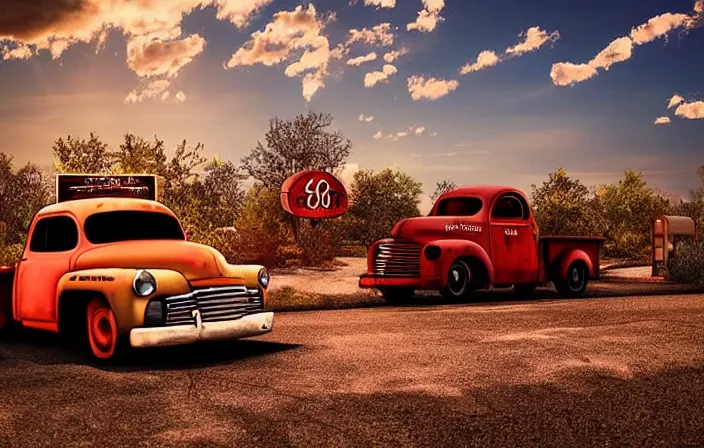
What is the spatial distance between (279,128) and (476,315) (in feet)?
55.5

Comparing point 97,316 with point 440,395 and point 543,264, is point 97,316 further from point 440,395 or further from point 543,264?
point 543,264

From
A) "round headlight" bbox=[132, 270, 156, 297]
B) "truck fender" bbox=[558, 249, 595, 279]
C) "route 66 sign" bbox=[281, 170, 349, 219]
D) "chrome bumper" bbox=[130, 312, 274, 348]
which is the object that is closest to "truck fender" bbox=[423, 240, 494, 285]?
"truck fender" bbox=[558, 249, 595, 279]

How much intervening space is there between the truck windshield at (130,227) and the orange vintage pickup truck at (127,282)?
1cm

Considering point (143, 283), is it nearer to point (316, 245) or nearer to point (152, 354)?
point (152, 354)

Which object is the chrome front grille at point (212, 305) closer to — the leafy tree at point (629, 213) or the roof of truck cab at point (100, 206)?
the roof of truck cab at point (100, 206)

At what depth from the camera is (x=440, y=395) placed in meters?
7.02

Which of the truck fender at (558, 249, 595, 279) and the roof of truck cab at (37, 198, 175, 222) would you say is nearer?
the roof of truck cab at (37, 198, 175, 222)

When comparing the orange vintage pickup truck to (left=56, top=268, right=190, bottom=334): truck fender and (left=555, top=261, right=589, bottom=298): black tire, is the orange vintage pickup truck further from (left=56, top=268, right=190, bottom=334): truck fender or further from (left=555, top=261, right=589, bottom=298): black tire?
(left=555, top=261, right=589, bottom=298): black tire

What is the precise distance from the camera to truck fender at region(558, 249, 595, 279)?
57.8 ft

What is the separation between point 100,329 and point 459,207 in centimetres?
938

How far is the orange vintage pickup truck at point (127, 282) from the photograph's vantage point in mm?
8328

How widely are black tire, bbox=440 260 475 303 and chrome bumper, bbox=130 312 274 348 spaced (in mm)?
7228

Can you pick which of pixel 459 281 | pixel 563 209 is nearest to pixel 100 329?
pixel 459 281

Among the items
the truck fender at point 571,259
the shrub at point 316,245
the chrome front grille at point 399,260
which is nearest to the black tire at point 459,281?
the chrome front grille at point 399,260
